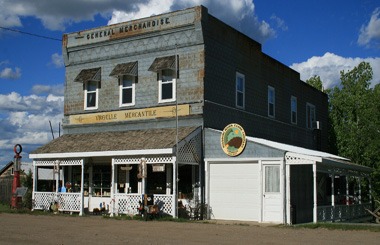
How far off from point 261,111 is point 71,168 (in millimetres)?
10081

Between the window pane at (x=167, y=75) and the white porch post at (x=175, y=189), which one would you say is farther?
the window pane at (x=167, y=75)

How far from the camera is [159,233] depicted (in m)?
15.4

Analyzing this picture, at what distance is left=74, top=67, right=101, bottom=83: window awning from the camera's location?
81.3 ft

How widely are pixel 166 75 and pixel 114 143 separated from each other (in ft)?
12.5

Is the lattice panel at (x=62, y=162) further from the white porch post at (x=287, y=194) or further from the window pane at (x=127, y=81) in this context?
the white porch post at (x=287, y=194)

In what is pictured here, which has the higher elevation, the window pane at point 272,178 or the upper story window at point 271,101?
the upper story window at point 271,101

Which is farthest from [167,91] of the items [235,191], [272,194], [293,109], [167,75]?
[293,109]

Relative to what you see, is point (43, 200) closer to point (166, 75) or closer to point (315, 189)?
point (166, 75)

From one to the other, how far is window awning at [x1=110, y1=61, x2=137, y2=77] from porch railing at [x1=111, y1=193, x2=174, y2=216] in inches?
219

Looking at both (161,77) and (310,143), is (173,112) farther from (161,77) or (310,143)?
(310,143)

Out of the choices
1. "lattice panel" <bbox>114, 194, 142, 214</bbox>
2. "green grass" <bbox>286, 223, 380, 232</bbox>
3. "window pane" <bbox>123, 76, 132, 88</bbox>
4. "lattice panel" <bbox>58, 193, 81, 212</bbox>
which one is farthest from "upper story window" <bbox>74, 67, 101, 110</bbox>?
"green grass" <bbox>286, 223, 380, 232</bbox>

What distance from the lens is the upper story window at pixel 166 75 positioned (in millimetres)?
22250

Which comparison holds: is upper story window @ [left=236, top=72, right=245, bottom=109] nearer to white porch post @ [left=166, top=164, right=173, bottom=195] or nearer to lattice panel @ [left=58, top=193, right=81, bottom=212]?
white porch post @ [left=166, top=164, right=173, bottom=195]

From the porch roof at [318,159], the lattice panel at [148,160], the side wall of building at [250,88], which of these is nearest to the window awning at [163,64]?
the side wall of building at [250,88]
